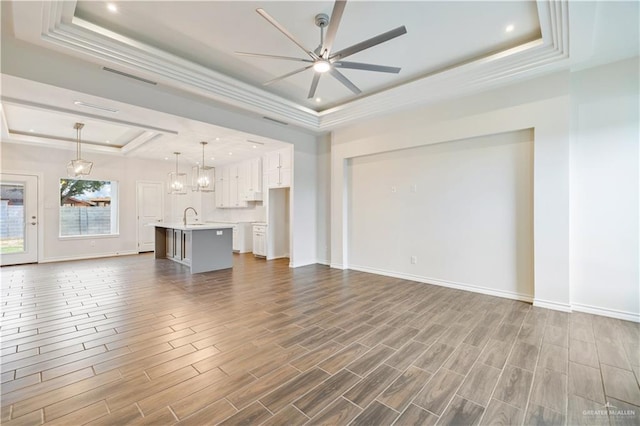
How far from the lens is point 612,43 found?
Result: 314 cm

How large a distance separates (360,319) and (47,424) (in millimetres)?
2670

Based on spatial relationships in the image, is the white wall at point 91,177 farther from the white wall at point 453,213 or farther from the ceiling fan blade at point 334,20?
the ceiling fan blade at point 334,20

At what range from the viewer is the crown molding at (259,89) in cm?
290

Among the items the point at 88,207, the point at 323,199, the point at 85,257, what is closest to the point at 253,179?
the point at 323,199

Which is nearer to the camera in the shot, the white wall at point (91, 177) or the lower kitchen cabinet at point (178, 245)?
the lower kitchen cabinet at point (178, 245)

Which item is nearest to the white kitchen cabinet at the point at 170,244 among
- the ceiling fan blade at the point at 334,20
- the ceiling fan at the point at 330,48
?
the ceiling fan at the point at 330,48

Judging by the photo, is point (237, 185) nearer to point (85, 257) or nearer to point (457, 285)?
point (85, 257)

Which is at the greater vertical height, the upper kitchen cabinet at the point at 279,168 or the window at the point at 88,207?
the upper kitchen cabinet at the point at 279,168

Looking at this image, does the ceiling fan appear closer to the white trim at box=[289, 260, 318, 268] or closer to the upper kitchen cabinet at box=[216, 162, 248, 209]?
the white trim at box=[289, 260, 318, 268]

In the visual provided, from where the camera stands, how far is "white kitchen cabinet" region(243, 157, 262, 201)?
25.4 feet

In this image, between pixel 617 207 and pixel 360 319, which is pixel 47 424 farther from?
pixel 617 207

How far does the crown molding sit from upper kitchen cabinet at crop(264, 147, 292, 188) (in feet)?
3.82

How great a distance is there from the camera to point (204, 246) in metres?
5.70

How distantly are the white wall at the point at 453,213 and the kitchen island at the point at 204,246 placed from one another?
9.42 ft
